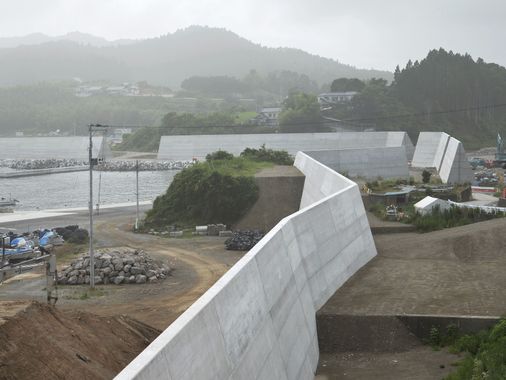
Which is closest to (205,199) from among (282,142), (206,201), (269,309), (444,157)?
(206,201)

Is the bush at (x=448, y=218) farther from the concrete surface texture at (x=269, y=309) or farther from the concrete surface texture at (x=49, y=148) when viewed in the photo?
the concrete surface texture at (x=49, y=148)

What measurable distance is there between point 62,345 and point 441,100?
13369 centimetres

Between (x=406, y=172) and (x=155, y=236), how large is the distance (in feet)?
119

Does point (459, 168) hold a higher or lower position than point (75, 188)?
higher

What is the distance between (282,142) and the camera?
107 meters

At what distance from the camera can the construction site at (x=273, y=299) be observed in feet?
42.5

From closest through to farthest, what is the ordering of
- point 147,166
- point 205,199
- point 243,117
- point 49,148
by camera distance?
point 205,199 < point 147,166 < point 49,148 < point 243,117

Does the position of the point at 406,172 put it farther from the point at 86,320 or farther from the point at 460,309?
the point at 86,320

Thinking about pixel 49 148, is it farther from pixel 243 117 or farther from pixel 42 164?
pixel 243 117

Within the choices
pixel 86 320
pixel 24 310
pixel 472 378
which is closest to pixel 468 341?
pixel 472 378

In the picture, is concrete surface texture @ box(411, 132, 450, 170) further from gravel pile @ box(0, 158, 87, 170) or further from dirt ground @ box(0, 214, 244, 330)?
gravel pile @ box(0, 158, 87, 170)

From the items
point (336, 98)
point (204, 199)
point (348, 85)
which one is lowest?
point (204, 199)

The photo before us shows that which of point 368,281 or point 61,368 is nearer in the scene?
point 61,368

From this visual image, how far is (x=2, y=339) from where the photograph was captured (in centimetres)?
1391
